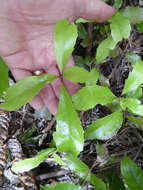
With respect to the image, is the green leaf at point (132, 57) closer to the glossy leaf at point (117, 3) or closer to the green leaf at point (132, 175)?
the glossy leaf at point (117, 3)

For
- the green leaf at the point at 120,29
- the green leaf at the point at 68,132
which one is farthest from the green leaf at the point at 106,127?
the green leaf at the point at 120,29

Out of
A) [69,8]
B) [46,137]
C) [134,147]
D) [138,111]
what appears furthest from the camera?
[46,137]

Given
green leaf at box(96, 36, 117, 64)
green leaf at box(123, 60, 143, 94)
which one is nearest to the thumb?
green leaf at box(96, 36, 117, 64)

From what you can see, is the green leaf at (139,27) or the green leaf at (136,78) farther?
the green leaf at (139,27)

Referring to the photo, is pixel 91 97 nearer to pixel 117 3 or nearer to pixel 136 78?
pixel 136 78

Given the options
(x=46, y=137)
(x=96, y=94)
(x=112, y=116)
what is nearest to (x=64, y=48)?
(x=96, y=94)

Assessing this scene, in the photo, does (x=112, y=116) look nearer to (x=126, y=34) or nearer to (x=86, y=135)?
(x=86, y=135)

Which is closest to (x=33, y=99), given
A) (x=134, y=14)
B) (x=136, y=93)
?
(x=136, y=93)
